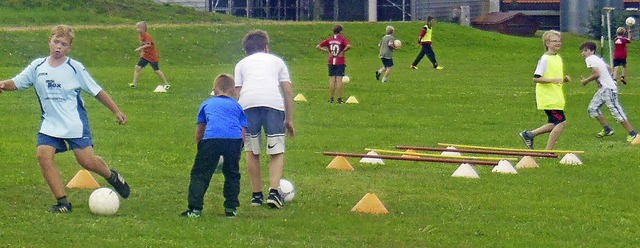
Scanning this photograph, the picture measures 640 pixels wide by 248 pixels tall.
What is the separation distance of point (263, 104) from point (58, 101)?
67.6 inches

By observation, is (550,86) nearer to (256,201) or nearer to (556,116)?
(556,116)

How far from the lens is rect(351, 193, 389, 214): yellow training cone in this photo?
10750mm

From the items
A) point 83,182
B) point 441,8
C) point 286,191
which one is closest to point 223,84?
point 286,191

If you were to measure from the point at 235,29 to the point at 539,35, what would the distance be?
19.1m

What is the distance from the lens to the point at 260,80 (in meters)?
10.8

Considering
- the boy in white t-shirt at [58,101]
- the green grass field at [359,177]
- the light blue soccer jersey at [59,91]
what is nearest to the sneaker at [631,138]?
the green grass field at [359,177]

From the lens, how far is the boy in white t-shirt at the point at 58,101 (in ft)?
33.6

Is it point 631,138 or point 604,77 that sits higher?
point 604,77

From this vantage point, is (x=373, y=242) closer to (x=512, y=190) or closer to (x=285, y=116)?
(x=285, y=116)

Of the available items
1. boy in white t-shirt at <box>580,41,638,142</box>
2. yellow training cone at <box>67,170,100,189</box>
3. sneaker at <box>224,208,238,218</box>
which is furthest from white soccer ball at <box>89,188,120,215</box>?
boy in white t-shirt at <box>580,41,638,142</box>

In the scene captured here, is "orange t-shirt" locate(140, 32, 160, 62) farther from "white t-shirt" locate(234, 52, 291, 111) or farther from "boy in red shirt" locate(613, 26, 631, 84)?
"white t-shirt" locate(234, 52, 291, 111)

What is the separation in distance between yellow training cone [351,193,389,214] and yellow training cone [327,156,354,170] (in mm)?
3233

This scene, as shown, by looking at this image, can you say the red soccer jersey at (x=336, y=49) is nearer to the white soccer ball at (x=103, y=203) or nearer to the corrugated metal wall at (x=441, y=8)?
the white soccer ball at (x=103, y=203)

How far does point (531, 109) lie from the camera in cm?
2456
